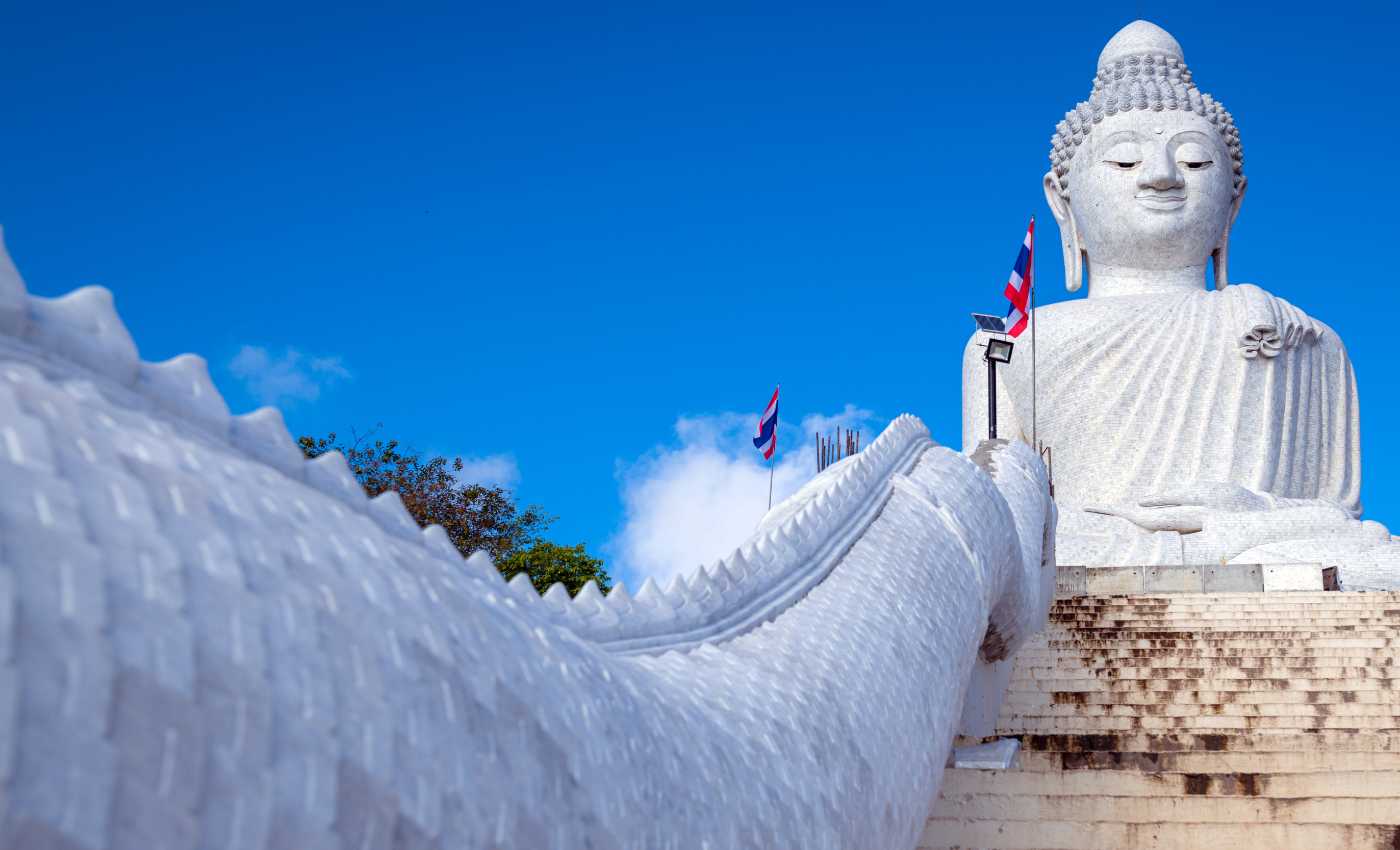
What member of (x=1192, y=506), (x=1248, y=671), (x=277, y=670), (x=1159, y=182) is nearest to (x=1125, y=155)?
(x=1159, y=182)

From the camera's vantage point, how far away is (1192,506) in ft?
44.7

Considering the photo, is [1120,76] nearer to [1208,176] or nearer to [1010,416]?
[1208,176]

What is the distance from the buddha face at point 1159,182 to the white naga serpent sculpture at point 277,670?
1418 centimetres

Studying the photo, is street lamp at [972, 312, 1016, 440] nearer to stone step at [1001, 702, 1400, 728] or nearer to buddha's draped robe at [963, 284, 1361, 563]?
buddha's draped robe at [963, 284, 1361, 563]

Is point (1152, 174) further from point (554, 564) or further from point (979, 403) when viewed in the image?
point (554, 564)

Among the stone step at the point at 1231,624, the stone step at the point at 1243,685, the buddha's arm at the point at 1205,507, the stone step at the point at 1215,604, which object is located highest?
the buddha's arm at the point at 1205,507

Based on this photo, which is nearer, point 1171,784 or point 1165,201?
point 1171,784

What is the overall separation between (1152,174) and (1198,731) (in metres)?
10.0

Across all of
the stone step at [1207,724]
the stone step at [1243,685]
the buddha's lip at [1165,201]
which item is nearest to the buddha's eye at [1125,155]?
the buddha's lip at [1165,201]

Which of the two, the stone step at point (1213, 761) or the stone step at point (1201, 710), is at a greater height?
the stone step at point (1201, 710)

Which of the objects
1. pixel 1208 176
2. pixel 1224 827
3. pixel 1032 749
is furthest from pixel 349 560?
pixel 1208 176

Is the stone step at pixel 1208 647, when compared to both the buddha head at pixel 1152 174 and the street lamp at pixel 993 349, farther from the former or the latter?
the buddha head at pixel 1152 174

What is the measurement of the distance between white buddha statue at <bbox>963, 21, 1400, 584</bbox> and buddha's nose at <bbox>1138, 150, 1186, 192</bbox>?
2 centimetres

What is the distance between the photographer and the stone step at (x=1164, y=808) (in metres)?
4.34
